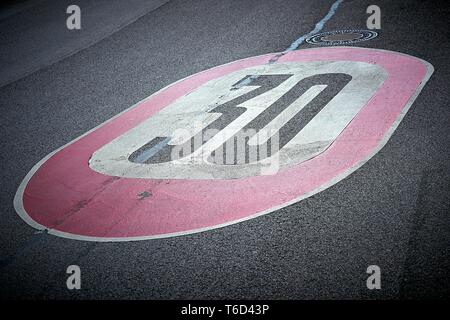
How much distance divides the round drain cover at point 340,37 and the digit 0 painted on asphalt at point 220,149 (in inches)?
37.4

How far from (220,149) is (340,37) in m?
5.51

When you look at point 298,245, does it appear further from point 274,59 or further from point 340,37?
point 340,37

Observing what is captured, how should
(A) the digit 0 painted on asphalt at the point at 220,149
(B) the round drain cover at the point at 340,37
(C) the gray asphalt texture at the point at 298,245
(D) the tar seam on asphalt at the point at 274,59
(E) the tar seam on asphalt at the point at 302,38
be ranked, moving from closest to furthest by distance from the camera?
(C) the gray asphalt texture at the point at 298,245 → (D) the tar seam on asphalt at the point at 274,59 → (A) the digit 0 painted on asphalt at the point at 220,149 → (E) the tar seam on asphalt at the point at 302,38 → (B) the round drain cover at the point at 340,37

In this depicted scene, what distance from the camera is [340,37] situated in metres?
9.94

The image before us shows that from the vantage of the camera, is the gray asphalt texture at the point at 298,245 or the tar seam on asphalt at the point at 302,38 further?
the tar seam on asphalt at the point at 302,38

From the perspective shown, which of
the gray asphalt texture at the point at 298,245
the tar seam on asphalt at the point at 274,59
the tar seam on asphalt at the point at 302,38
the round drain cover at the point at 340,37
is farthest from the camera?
the round drain cover at the point at 340,37

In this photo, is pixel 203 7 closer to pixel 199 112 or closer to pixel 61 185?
pixel 199 112

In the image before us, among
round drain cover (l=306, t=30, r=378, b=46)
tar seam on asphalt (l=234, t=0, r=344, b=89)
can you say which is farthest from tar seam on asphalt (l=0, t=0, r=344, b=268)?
round drain cover (l=306, t=30, r=378, b=46)

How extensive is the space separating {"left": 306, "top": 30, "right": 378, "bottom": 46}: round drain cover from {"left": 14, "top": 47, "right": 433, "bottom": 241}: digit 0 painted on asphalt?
95 cm

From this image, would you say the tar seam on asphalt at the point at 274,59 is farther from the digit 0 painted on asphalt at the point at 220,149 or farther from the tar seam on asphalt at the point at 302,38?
the digit 0 painted on asphalt at the point at 220,149

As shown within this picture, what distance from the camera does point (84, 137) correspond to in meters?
7.40

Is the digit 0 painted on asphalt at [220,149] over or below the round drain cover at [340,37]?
below

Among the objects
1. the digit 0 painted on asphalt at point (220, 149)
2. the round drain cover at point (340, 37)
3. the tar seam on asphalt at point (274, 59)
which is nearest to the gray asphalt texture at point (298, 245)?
the tar seam on asphalt at point (274, 59)

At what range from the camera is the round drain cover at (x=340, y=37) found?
966cm
